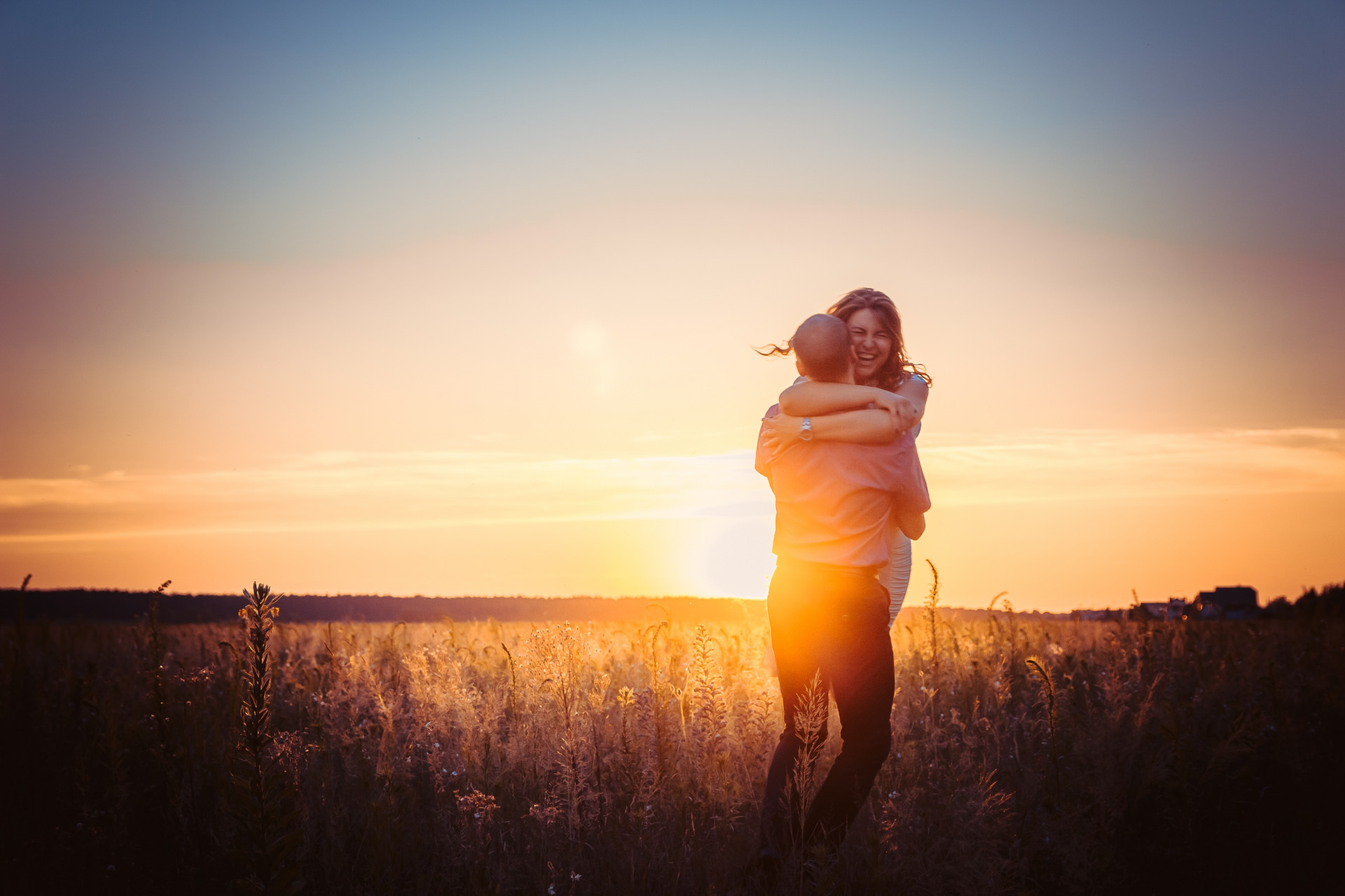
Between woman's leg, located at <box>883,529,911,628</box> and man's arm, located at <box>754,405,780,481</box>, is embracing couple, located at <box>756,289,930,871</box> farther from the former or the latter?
woman's leg, located at <box>883,529,911,628</box>

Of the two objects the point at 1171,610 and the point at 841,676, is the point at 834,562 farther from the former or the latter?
the point at 1171,610

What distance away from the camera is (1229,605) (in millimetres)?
12688

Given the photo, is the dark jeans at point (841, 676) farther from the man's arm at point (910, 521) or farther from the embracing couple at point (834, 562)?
the man's arm at point (910, 521)

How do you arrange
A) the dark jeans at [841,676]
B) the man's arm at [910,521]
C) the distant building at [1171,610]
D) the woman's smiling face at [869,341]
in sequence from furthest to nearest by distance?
the distant building at [1171,610]
the woman's smiling face at [869,341]
the man's arm at [910,521]
the dark jeans at [841,676]

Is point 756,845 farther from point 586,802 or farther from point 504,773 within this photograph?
point 504,773

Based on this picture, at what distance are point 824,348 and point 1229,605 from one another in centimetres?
1316

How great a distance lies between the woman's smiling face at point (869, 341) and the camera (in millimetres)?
3760

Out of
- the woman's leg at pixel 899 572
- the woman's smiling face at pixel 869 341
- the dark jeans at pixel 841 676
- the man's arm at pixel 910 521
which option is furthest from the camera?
the woman's leg at pixel 899 572

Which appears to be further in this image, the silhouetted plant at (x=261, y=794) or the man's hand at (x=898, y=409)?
the man's hand at (x=898, y=409)

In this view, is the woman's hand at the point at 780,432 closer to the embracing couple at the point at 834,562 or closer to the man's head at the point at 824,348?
the embracing couple at the point at 834,562

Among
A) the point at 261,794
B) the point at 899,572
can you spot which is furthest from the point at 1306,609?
the point at 261,794

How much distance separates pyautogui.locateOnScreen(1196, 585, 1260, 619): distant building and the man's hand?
7.53 metres

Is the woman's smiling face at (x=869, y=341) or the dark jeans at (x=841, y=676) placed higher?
the woman's smiling face at (x=869, y=341)

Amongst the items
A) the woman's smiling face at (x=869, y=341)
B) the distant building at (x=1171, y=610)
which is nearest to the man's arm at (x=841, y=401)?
the woman's smiling face at (x=869, y=341)
